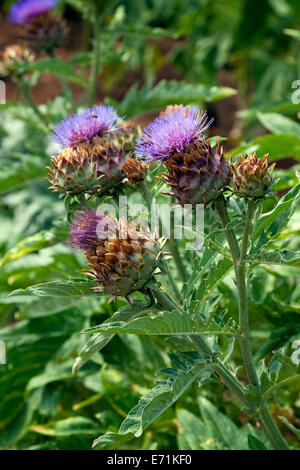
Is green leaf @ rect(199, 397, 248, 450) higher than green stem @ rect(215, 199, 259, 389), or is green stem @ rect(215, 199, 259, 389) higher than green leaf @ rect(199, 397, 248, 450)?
green stem @ rect(215, 199, 259, 389)

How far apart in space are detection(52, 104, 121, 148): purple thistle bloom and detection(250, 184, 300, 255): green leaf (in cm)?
30

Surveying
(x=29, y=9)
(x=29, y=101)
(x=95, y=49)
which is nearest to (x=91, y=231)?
(x=29, y=101)

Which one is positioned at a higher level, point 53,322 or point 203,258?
point 203,258

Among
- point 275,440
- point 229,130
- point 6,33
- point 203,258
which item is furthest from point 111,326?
point 6,33

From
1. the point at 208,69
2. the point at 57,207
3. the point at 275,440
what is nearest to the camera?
the point at 275,440

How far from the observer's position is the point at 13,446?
1519 millimetres

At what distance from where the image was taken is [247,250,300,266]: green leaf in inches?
32.1

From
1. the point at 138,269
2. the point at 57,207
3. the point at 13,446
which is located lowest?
the point at 13,446

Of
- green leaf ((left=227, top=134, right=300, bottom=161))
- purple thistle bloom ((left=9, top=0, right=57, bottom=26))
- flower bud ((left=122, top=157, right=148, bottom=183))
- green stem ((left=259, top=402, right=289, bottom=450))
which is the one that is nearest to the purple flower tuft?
flower bud ((left=122, top=157, right=148, bottom=183))

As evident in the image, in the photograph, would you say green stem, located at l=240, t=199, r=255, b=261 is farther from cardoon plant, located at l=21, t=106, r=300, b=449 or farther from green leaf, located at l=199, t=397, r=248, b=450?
green leaf, located at l=199, t=397, r=248, b=450

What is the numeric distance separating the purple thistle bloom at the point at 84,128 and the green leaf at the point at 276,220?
299 mm

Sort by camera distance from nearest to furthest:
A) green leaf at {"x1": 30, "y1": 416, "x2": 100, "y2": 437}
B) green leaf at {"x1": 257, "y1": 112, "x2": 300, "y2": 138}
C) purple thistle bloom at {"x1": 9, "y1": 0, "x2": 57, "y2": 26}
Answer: green leaf at {"x1": 30, "y1": 416, "x2": 100, "y2": 437} < green leaf at {"x1": 257, "y1": 112, "x2": 300, "y2": 138} < purple thistle bloom at {"x1": 9, "y1": 0, "x2": 57, "y2": 26}
